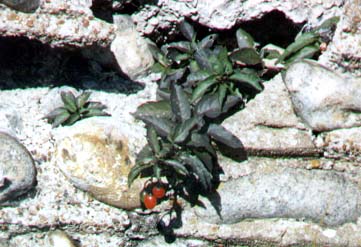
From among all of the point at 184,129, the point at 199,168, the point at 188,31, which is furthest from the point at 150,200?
the point at 188,31

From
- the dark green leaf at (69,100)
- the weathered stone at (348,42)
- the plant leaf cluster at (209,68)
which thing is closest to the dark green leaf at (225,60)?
the plant leaf cluster at (209,68)

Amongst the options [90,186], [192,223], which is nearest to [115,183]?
[90,186]

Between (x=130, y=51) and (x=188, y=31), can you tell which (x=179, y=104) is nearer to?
(x=188, y=31)

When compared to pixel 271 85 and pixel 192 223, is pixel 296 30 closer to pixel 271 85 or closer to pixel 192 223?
pixel 271 85

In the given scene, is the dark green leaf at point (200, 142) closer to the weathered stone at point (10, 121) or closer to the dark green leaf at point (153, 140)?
the dark green leaf at point (153, 140)

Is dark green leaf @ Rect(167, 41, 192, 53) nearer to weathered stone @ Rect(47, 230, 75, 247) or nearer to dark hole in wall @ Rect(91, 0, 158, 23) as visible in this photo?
dark hole in wall @ Rect(91, 0, 158, 23)

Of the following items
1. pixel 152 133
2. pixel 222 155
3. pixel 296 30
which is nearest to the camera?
pixel 152 133

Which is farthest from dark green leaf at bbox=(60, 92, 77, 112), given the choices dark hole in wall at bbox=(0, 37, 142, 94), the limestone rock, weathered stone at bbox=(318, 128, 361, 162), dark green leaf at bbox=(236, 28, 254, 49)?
weathered stone at bbox=(318, 128, 361, 162)
